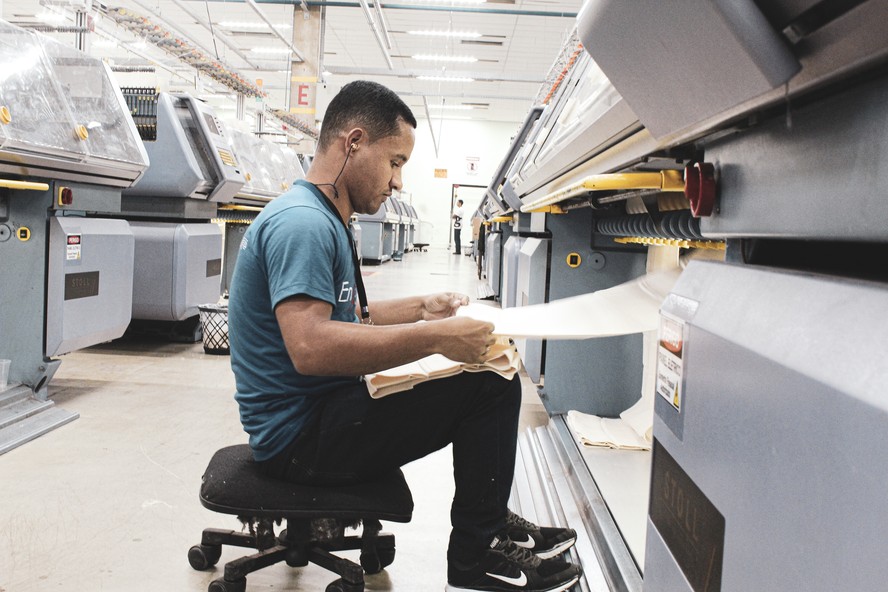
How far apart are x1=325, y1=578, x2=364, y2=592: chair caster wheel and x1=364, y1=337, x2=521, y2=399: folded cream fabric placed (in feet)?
1.55

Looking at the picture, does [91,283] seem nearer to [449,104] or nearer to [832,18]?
[832,18]

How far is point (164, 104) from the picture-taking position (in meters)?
4.16

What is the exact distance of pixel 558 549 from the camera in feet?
5.86

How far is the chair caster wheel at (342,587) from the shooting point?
1.60m

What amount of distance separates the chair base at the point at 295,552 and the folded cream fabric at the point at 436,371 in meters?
0.31

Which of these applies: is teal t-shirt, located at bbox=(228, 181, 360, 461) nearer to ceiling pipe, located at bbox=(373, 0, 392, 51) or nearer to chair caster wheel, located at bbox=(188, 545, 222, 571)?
chair caster wheel, located at bbox=(188, 545, 222, 571)

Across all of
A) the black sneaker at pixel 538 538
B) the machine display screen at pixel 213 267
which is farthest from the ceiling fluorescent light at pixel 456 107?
the black sneaker at pixel 538 538

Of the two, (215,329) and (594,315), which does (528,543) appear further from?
(215,329)

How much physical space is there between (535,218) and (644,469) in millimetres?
1314

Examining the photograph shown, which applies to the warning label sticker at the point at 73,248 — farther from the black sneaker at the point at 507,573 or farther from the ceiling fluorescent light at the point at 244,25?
the ceiling fluorescent light at the point at 244,25

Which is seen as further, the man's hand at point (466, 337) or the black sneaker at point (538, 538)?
the black sneaker at point (538, 538)

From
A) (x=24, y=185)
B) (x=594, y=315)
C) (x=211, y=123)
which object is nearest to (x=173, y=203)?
(x=211, y=123)

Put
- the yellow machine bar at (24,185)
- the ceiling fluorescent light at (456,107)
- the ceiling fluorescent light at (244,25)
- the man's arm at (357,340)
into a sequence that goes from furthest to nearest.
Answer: the ceiling fluorescent light at (456,107), the ceiling fluorescent light at (244,25), the yellow machine bar at (24,185), the man's arm at (357,340)

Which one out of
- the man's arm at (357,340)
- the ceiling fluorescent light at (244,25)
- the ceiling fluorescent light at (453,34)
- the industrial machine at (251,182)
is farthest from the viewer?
the ceiling fluorescent light at (453,34)
